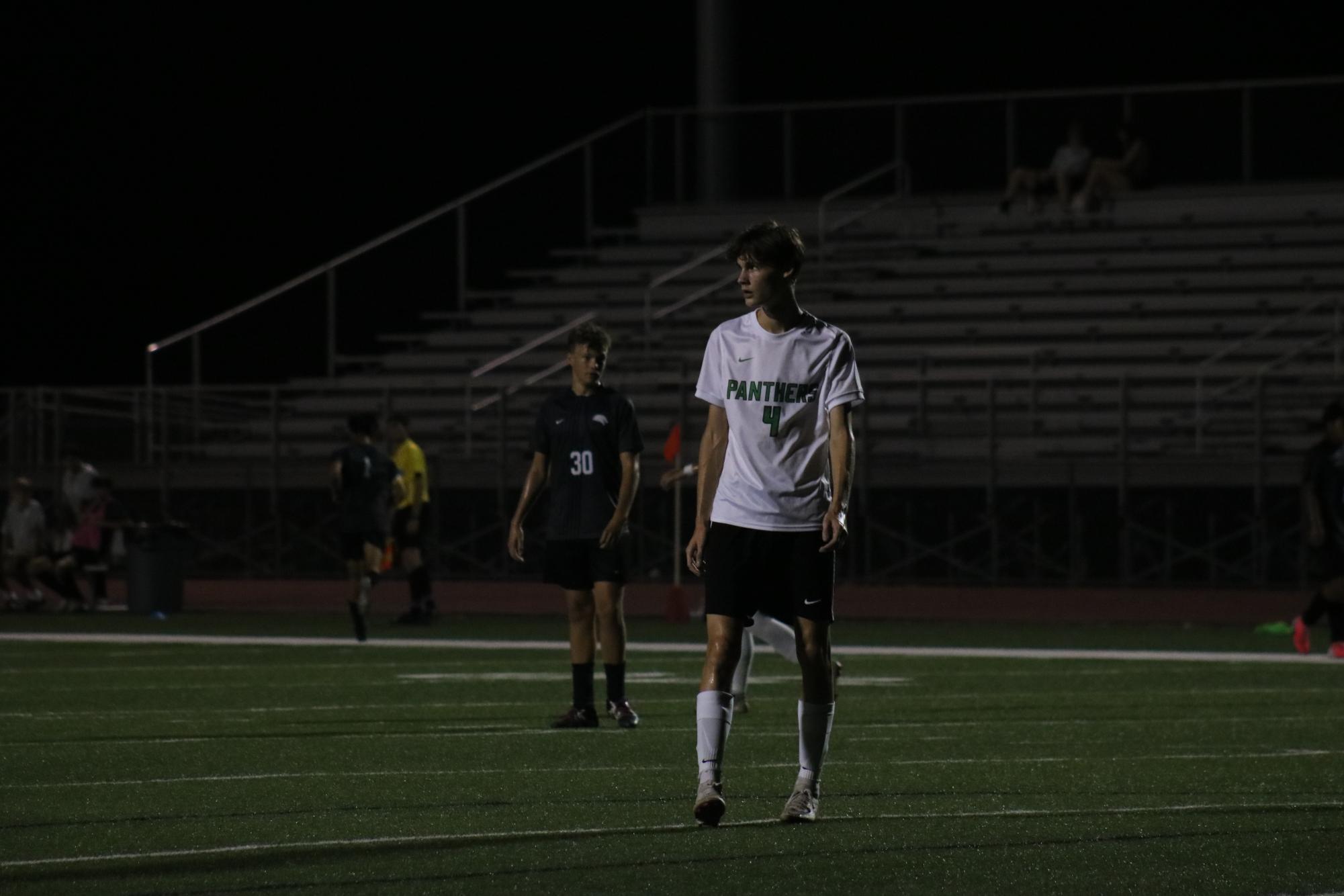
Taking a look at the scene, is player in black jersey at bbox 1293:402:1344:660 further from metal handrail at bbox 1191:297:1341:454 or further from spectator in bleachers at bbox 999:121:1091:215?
spectator in bleachers at bbox 999:121:1091:215

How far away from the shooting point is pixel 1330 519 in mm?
17469

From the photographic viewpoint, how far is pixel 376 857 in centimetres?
750

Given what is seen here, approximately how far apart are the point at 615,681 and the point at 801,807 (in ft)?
12.9

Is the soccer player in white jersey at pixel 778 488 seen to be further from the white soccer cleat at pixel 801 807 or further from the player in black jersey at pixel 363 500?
the player in black jersey at pixel 363 500

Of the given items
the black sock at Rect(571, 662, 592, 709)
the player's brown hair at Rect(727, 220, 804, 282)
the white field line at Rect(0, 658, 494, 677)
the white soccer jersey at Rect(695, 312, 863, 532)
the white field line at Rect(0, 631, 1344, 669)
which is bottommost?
the white field line at Rect(0, 631, 1344, 669)

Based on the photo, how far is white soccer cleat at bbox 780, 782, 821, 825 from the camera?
8.25 meters

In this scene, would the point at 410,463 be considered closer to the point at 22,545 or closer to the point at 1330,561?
the point at 22,545

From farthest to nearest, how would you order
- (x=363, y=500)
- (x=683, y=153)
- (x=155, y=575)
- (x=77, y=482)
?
(x=683, y=153)
(x=77, y=482)
(x=155, y=575)
(x=363, y=500)

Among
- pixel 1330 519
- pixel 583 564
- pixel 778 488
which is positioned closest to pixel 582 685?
pixel 583 564

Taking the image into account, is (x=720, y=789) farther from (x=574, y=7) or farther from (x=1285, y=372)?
(x=574, y=7)

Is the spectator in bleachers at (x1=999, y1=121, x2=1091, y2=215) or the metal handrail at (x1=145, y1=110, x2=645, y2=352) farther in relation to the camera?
the spectator in bleachers at (x1=999, y1=121, x2=1091, y2=215)

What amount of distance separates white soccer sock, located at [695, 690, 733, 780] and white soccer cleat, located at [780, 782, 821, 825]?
0.31 m

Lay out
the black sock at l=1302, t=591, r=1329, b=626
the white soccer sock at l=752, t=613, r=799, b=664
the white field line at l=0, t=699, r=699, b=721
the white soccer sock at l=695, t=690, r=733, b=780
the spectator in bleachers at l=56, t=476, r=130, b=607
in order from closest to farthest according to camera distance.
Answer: the white soccer sock at l=695, t=690, r=733, b=780
the white soccer sock at l=752, t=613, r=799, b=664
the white field line at l=0, t=699, r=699, b=721
the black sock at l=1302, t=591, r=1329, b=626
the spectator in bleachers at l=56, t=476, r=130, b=607

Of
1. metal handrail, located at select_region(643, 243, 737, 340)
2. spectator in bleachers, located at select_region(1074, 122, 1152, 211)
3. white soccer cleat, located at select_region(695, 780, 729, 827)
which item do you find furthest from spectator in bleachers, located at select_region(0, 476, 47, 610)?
white soccer cleat, located at select_region(695, 780, 729, 827)
